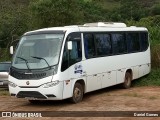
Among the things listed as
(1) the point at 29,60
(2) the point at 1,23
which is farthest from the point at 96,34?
(2) the point at 1,23

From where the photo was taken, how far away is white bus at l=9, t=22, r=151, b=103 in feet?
47.5

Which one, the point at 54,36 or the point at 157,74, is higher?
the point at 54,36

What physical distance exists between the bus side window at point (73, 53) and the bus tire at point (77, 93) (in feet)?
3.02

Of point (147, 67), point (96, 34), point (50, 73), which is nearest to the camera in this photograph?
point (50, 73)

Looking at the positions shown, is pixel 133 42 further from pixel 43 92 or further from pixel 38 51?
pixel 43 92

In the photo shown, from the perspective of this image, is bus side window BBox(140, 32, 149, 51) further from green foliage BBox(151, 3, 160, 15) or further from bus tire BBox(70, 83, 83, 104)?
green foliage BBox(151, 3, 160, 15)

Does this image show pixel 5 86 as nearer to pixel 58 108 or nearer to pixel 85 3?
pixel 58 108

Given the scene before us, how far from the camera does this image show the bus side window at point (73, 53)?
48.8 ft

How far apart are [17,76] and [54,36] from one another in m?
1.90

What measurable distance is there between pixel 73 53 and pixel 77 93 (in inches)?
56.6

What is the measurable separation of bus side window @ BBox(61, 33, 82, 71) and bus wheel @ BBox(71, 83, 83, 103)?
0.92m

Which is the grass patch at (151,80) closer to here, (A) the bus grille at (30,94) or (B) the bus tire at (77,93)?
(B) the bus tire at (77,93)

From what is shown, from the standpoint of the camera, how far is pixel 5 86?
20.3 metres

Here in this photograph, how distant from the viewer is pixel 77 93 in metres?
15.6
